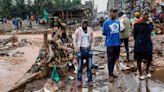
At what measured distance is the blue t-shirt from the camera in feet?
28.3

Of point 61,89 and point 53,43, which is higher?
point 53,43

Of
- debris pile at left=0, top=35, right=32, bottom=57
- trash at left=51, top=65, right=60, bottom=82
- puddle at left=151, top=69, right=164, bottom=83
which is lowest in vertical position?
debris pile at left=0, top=35, right=32, bottom=57

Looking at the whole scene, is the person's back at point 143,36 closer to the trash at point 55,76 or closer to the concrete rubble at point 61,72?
the concrete rubble at point 61,72

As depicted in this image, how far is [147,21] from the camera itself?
8594 millimetres

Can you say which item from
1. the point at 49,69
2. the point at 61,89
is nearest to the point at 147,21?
the point at 61,89

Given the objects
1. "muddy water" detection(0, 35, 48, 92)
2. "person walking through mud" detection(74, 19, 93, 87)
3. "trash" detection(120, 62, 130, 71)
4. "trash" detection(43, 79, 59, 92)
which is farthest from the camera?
"muddy water" detection(0, 35, 48, 92)

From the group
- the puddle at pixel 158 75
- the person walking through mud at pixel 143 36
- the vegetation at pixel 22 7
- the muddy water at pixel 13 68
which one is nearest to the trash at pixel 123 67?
the puddle at pixel 158 75

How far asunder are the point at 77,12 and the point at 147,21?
39155mm

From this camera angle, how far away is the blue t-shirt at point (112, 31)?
8625mm

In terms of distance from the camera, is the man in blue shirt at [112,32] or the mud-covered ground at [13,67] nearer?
the man in blue shirt at [112,32]

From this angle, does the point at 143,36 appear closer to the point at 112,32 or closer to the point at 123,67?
the point at 112,32

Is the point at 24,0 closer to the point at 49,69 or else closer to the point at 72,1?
the point at 72,1

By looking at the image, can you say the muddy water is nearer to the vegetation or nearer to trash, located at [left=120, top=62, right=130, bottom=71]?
trash, located at [left=120, top=62, right=130, bottom=71]

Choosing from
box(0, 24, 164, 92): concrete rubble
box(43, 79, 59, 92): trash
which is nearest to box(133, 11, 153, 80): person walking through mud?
box(0, 24, 164, 92): concrete rubble
